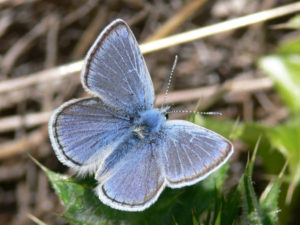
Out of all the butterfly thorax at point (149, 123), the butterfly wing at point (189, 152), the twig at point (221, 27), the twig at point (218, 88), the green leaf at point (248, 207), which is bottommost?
the twig at point (218, 88)

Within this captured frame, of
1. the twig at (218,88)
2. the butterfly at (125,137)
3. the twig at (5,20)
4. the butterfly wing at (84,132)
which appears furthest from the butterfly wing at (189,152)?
the twig at (5,20)

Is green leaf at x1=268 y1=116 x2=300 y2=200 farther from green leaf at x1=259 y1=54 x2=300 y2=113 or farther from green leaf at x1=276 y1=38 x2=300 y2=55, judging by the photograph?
green leaf at x1=276 y1=38 x2=300 y2=55

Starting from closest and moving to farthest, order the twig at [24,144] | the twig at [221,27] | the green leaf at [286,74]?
1. the twig at [221,27]
2. the green leaf at [286,74]
3. the twig at [24,144]

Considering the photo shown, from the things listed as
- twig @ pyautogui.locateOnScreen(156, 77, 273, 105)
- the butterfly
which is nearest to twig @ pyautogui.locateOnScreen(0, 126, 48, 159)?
twig @ pyautogui.locateOnScreen(156, 77, 273, 105)

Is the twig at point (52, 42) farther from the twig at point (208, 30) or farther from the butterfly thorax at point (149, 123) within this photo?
the butterfly thorax at point (149, 123)

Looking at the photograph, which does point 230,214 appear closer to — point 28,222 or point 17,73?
point 28,222

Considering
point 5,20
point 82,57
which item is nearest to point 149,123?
point 82,57

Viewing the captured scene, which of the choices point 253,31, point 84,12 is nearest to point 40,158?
point 84,12
